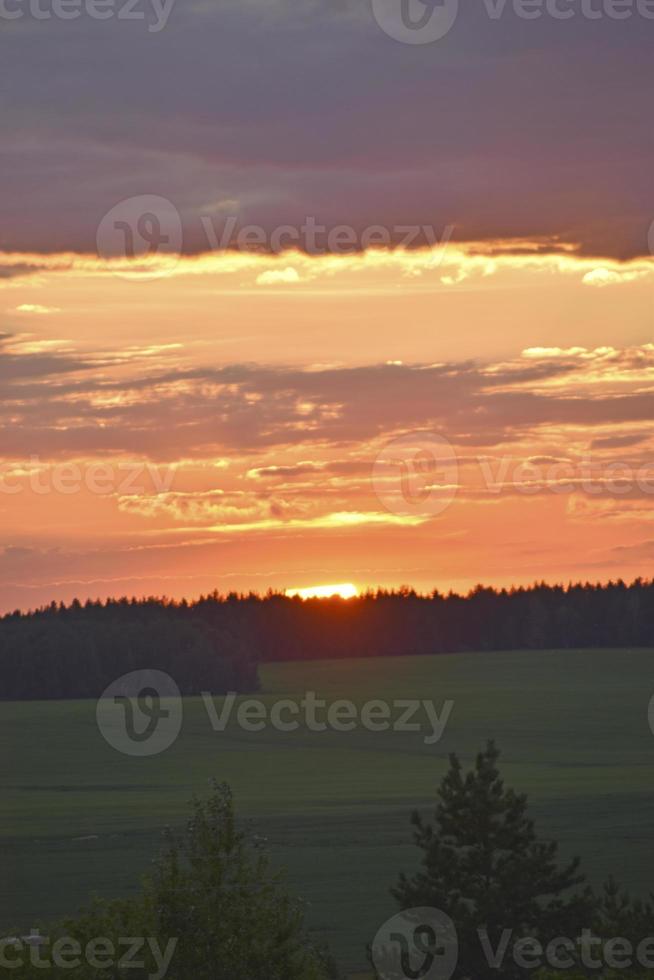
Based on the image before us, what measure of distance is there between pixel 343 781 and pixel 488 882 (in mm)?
63808

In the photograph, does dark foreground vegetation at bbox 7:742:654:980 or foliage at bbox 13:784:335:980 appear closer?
foliage at bbox 13:784:335:980

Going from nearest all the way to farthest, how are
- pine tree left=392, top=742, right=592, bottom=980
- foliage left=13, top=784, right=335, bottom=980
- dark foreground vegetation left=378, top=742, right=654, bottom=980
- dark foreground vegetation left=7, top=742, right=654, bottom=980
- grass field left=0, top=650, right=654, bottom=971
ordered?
foliage left=13, top=784, right=335, bottom=980, dark foreground vegetation left=7, top=742, right=654, bottom=980, dark foreground vegetation left=378, top=742, right=654, bottom=980, pine tree left=392, top=742, right=592, bottom=980, grass field left=0, top=650, right=654, bottom=971

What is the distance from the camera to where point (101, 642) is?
17488cm

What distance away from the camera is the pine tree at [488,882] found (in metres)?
31.0

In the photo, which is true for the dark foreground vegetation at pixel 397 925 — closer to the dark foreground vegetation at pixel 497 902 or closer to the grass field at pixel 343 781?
the dark foreground vegetation at pixel 497 902

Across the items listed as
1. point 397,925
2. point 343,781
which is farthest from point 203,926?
point 343,781

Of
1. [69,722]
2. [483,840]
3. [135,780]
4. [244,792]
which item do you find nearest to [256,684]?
[69,722]

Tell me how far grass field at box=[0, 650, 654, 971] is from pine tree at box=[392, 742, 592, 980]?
11.0 m

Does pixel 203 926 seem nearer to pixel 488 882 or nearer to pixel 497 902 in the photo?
pixel 497 902

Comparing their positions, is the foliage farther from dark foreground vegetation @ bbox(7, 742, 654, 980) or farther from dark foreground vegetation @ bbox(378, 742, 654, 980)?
dark foreground vegetation @ bbox(378, 742, 654, 980)

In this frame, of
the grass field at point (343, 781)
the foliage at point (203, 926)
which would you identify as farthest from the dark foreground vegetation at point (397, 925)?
the grass field at point (343, 781)

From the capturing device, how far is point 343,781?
95062 mm

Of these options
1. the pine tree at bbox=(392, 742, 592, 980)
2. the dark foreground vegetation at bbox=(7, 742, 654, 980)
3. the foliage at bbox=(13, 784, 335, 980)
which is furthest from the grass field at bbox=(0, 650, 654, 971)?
the foliage at bbox=(13, 784, 335, 980)

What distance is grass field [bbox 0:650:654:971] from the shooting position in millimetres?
57000
